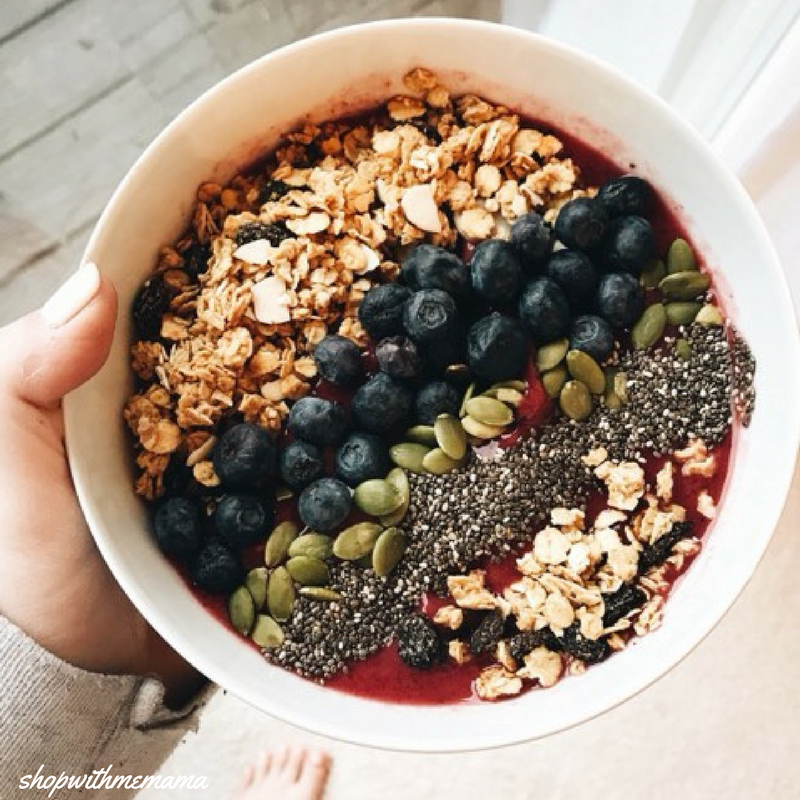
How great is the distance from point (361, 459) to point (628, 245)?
0.28m

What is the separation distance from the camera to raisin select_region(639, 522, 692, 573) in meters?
0.76

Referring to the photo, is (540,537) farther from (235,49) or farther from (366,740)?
(235,49)

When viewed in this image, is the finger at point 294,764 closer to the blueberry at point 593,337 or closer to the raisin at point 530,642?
the raisin at point 530,642

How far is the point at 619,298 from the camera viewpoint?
0.76 meters

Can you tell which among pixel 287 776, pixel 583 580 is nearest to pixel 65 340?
pixel 583 580

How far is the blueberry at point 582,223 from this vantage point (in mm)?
756

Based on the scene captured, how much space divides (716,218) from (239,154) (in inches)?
15.8

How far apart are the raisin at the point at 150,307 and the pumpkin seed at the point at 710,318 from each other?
17.5 inches

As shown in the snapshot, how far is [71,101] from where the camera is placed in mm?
1022

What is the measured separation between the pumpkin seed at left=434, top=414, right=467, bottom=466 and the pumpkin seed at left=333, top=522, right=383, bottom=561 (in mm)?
86

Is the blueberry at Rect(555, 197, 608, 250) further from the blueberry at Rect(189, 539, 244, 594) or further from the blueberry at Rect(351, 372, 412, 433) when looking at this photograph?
the blueberry at Rect(189, 539, 244, 594)

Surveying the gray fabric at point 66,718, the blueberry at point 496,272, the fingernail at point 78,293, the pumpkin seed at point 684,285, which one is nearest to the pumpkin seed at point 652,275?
the pumpkin seed at point 684,285

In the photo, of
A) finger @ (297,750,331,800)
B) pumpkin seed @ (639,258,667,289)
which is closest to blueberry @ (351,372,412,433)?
pumpkin seed @ (639,258,667,289)

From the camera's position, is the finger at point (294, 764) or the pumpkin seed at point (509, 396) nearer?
the pumpkin seed at point (509, 396)
